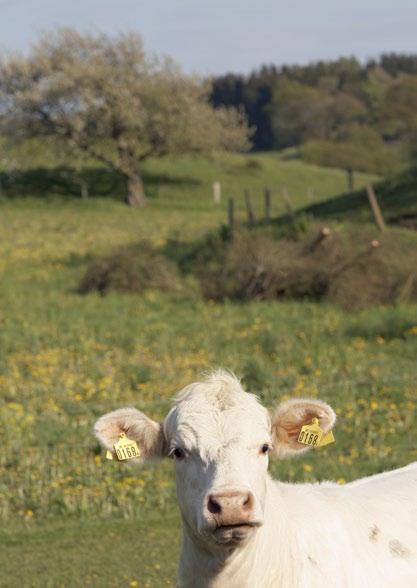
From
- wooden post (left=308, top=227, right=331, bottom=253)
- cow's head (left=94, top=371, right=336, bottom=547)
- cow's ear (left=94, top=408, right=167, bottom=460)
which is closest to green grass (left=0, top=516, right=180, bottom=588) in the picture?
cow's ear (left=94, top=408, right=167, bottom=460)

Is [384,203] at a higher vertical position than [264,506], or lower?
lower

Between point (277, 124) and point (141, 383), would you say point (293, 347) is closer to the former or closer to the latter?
Answer: point (141, 383)

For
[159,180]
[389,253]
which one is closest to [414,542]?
[389,253]

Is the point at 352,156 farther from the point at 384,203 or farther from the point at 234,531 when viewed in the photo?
the point at 234,531

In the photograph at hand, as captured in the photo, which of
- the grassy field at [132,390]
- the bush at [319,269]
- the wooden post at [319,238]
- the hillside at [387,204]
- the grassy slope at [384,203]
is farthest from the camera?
the grassy slope at [384,203]

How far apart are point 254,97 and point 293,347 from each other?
13838cm

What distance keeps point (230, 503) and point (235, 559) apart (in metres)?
0.73

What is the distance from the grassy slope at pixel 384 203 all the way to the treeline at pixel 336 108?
33.5 feet

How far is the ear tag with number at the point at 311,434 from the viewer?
18.7ft

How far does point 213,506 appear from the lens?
4754mm

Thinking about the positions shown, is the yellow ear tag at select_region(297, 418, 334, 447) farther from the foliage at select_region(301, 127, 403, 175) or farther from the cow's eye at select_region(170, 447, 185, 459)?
the foliage at select_region(301, 127, 403, 175)

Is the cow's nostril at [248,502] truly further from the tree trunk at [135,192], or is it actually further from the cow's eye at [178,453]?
the tree trunk at [135,192]

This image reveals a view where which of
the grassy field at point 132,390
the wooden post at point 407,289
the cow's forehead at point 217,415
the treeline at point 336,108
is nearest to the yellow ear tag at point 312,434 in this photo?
the cow's forehead at point 217,415

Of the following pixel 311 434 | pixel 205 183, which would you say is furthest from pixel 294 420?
pixel 205 183
